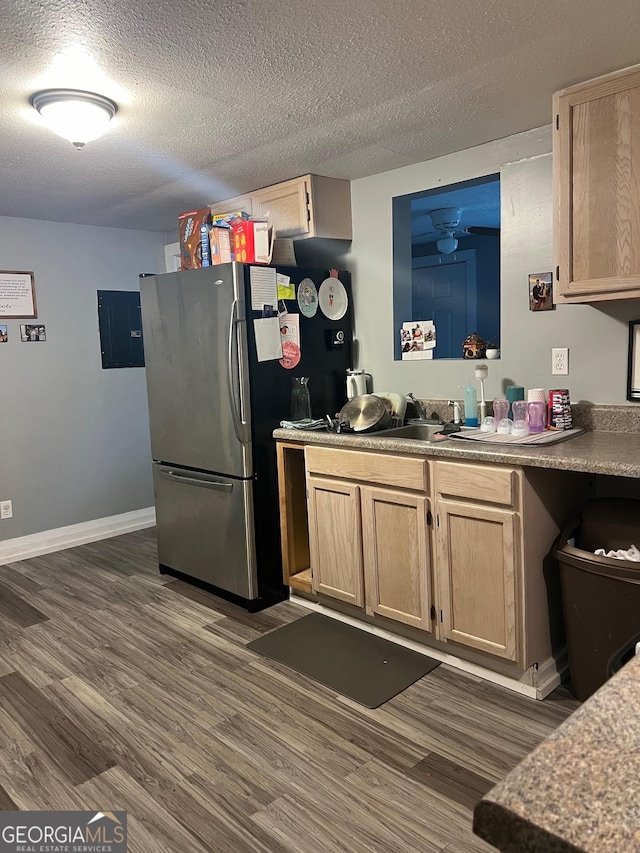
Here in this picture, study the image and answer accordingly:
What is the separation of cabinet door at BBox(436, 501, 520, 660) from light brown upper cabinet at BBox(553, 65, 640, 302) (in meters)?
0.88

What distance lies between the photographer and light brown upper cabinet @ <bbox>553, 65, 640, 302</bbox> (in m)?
2.18

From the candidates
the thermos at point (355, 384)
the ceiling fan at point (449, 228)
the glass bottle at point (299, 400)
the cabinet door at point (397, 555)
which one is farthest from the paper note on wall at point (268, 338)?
the ceiling fan at point (449, 228)

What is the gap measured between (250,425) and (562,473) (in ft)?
4.74

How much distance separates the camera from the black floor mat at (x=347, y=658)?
2.48 metres

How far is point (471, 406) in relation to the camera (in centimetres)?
302

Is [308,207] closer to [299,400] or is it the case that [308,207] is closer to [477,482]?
[299,400]

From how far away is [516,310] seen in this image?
2916 mm

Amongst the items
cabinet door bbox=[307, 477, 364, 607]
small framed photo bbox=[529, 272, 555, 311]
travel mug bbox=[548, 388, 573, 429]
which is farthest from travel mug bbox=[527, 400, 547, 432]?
cabinet door bbox=[307, 477, 364, 607]

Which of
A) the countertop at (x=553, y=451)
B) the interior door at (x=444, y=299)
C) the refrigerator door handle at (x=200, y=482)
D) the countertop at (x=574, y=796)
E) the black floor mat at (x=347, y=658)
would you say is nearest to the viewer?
the countertop at (x=574, y=796)

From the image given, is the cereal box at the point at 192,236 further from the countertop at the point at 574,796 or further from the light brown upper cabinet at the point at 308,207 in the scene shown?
the countertop at the point at 574,796

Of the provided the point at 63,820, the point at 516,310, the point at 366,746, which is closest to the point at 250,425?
the point at 516,310

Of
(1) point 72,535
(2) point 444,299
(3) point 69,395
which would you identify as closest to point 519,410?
(3) point 69,395

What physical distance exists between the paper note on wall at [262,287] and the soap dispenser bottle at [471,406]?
1035 millimetres

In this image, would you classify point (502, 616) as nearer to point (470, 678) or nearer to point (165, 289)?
point (470, 678)
